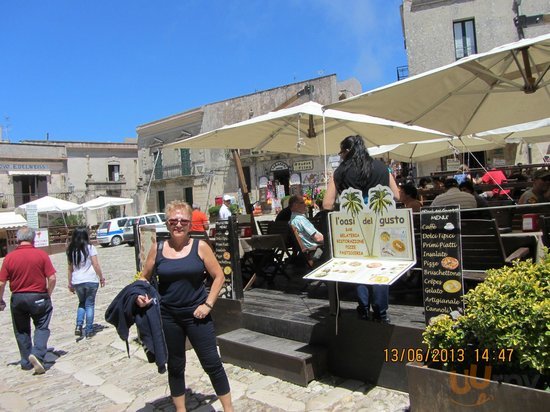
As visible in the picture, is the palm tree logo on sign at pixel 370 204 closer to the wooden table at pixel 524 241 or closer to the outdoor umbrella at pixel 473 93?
the outdoor umbrella at pixel 473 93

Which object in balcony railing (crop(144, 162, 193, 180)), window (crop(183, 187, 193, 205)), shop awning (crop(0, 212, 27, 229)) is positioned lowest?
shop awning (crop(0, 212, 27, 229))

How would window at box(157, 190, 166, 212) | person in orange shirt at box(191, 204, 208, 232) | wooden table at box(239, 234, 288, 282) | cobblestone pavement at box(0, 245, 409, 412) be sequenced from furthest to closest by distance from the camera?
window at box(157, 190, 166, 212)
person in orange shirt at box(191, 204, 208, 232)
wooden table at box(239, 234, 288, 282)
cobblestone pavement at box(0, 245, 409, 412)

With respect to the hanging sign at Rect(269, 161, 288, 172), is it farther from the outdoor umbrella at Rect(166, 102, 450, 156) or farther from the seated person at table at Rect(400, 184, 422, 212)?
the seated person at table at Rect(400, 184, 422, 212)

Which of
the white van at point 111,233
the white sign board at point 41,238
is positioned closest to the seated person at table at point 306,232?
the white sign board at point 41,238

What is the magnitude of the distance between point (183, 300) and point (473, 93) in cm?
374

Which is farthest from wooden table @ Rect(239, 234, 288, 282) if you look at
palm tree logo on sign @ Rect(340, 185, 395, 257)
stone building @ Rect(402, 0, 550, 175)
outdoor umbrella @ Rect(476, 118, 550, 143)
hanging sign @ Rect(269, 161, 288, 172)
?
hanging sign @ Rect(269, 161, 288, 172)

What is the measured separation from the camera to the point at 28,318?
5.14 meters

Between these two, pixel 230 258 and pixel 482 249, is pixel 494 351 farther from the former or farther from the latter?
pixel 230 258

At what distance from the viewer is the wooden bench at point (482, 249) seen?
3711mm

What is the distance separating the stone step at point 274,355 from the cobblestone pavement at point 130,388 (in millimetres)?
73

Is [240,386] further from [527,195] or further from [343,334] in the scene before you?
[527,195]

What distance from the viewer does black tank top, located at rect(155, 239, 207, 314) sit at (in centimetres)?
321

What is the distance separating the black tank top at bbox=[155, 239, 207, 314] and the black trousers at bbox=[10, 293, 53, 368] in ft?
8.42

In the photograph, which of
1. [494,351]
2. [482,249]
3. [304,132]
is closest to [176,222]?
[494,351]
